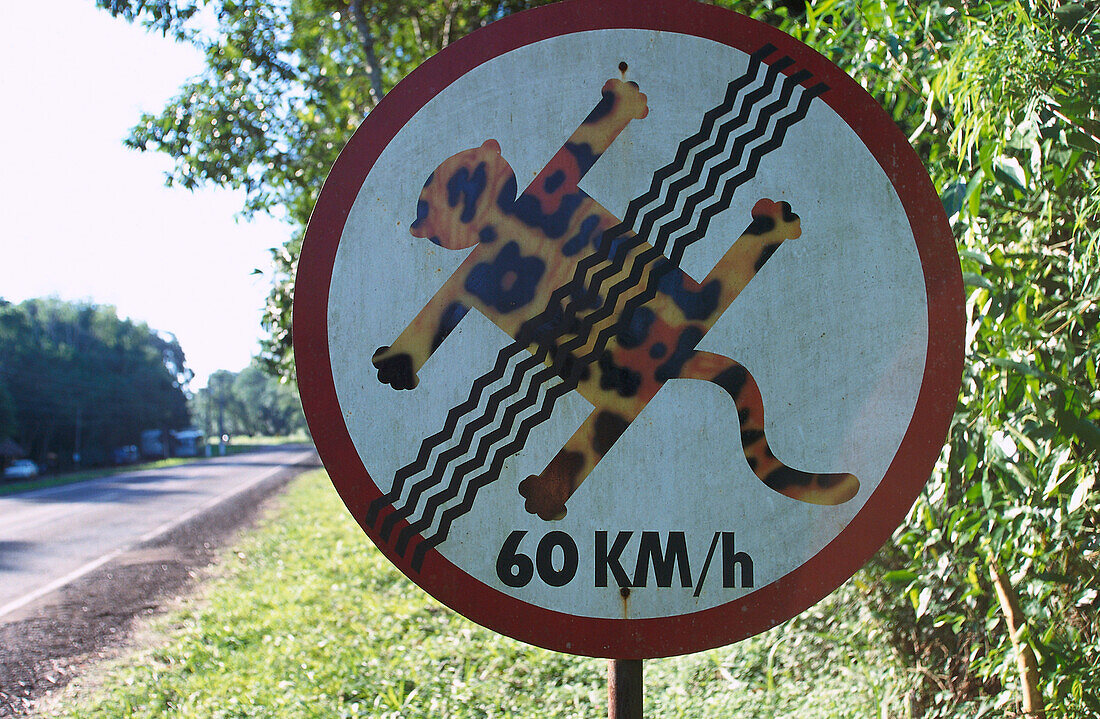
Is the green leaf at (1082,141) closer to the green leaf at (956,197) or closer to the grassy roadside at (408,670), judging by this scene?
the green leaf at (956,197)

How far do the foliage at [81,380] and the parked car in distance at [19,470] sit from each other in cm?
133

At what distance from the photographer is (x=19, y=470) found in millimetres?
33812

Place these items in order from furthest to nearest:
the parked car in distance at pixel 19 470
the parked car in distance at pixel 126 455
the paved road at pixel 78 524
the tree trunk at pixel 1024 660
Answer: the parked car in distance at pixel 126 455
the parked car in distance at pixel 19 470
the paved road at pixel 78 524
the tree trunk at pixel 1024 660

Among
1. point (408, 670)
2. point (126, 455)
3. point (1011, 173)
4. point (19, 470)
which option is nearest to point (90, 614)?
point (408, 670)

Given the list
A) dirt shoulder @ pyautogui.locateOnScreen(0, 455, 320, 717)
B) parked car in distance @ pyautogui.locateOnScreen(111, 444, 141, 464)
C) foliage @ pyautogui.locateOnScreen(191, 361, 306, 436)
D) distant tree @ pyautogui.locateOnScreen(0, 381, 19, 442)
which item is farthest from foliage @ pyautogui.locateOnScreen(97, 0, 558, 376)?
foliage @ pyautogui.locateOnScreen(191, 361, 306, 436)

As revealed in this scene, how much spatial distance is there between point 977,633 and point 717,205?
1.76 meters

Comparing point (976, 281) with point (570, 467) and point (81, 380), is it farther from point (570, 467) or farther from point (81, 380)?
point (81, 380)

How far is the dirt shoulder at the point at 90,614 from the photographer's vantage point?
449cm

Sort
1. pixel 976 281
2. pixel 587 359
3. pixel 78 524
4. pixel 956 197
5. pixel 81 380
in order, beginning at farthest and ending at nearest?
1. pixel 81 380
2. pixel 78 524
3. pixel 956 197
4. pixel 976 281
5. pixel 587 359

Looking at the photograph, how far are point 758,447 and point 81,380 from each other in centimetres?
5061

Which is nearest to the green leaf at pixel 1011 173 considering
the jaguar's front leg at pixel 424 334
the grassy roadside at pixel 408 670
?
the jaguar's front leg at pixel 424 334

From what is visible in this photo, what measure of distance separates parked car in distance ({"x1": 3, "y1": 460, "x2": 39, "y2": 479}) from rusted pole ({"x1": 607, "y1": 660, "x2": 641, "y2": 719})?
129 feet

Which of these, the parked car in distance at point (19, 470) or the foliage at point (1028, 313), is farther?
the parked car in distance at point (19, 470)

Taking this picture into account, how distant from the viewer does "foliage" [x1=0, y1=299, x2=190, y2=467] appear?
39.4 meters
